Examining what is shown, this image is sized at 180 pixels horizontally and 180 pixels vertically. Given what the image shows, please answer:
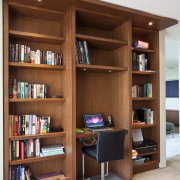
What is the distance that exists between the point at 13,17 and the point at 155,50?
7.88ft

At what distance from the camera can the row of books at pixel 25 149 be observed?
2.29 m

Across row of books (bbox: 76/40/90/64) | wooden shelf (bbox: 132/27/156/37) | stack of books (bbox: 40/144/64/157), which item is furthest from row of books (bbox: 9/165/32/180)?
wooden shelf (bbox: 132/27/156/37)

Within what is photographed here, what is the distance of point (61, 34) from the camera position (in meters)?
2.75

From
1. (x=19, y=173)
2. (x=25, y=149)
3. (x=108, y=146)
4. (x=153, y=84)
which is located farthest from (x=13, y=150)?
(x=153, y=84)

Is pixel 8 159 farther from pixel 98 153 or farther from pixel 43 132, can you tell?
pixel 98 153

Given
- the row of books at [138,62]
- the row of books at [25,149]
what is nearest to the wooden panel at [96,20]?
the row of books at [138,62]

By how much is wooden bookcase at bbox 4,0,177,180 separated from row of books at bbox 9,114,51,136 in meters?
0.10

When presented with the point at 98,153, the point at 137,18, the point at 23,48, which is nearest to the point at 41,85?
A: the point at 23,48

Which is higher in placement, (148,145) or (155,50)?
(155,50)

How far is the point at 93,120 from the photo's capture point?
9.51 ft

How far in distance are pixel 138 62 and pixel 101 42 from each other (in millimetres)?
828

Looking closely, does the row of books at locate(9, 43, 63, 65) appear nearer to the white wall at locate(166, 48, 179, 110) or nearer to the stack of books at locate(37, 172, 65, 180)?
the stack of books at locate(37, 172, 65, 180)

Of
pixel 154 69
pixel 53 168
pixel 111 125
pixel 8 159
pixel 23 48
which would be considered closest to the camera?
pixel 8 159

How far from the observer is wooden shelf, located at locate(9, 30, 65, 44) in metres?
2.28
